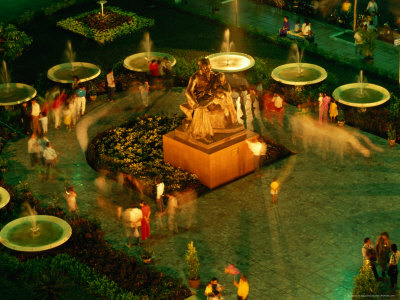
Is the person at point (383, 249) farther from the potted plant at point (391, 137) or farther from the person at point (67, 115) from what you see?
the person at point (67, 115)

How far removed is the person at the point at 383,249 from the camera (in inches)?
1019

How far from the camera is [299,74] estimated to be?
38906mm

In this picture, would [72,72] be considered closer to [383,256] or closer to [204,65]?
[204,65]

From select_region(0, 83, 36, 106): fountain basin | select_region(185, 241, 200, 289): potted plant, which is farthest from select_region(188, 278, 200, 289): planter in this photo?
select_region(0, 83, 36, 106): fountain basin

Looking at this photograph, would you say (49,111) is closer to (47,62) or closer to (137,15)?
(47,62)

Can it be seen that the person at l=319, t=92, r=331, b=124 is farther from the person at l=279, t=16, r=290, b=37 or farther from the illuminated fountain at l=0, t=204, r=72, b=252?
the illuminated fountain at l=0, t=204, r=72, b=252

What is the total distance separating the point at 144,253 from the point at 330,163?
8728 mm

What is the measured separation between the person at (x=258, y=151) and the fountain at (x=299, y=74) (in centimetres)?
573

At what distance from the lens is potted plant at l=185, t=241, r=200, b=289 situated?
2612 centimetres

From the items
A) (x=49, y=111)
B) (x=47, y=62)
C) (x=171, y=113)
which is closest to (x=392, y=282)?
(x=171, y=113)

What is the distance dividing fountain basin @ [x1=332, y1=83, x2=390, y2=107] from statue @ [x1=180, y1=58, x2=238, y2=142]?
6552mm

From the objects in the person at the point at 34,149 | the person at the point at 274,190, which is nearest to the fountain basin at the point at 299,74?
the person at the point at 274,190

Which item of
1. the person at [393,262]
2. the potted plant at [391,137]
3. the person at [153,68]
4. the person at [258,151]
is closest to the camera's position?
the person at [393,262]

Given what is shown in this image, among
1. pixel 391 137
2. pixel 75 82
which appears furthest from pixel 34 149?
pixel 391 137
